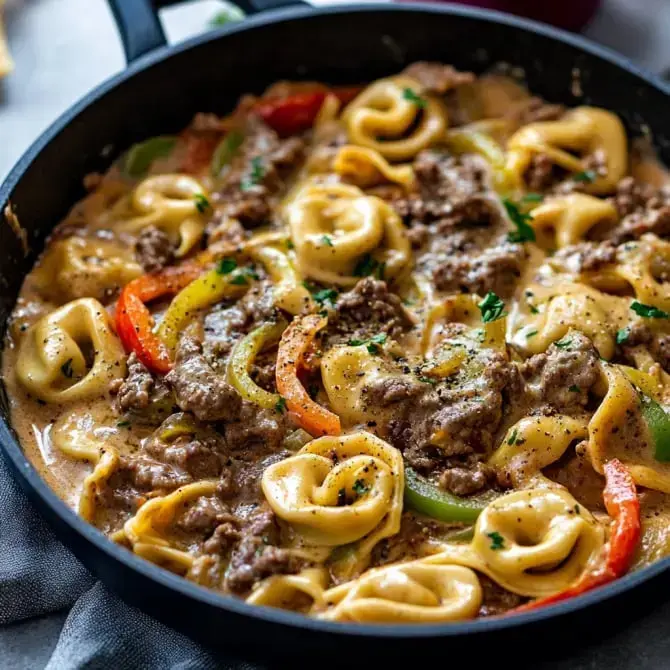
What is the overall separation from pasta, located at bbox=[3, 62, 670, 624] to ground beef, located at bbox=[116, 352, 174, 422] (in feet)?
0.04

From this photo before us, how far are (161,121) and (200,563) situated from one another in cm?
265

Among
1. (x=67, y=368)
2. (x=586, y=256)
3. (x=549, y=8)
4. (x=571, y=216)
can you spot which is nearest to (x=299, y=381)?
(x=67, y=368)

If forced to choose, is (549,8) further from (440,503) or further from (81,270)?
(440,503)

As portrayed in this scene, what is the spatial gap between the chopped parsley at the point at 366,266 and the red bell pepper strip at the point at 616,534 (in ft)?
4.53

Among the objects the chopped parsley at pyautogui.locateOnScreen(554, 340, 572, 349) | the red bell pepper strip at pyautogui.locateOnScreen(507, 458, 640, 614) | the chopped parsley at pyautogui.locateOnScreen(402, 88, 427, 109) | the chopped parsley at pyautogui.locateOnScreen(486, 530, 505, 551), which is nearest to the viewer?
the red bell pepper strip at pyautogui.locateOnScreen(507, 458, 640, 614)

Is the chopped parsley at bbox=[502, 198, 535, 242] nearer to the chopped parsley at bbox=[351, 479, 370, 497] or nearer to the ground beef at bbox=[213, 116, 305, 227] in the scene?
the ground beef at bbox=[213, 116, 305, 227]

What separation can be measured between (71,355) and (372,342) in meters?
1.23

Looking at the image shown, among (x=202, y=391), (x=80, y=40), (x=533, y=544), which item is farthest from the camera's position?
(x=80, y=40)

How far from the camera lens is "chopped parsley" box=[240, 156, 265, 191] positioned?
5062 millimetres

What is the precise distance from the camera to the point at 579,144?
17.6ft

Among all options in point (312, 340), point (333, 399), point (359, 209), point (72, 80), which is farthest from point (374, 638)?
point (72, 80)

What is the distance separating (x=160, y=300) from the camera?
4.65 metres

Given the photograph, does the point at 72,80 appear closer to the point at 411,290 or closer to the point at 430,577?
the point at 411,290

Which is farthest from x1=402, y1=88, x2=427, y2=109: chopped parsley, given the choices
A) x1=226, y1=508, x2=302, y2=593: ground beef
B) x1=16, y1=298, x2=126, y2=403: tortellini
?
x1=226, y1=508, x2=302, y2=593: ground beef
